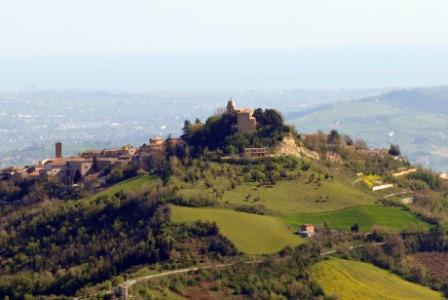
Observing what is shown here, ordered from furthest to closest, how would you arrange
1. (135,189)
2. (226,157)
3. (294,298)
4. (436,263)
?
(226,157) → (135,189) → (436,263) → (294,298)

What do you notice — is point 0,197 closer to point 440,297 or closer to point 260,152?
point 260,152

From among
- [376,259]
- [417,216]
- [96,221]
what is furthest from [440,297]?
[96,221]

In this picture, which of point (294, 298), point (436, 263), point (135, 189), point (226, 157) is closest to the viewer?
point (294, 298)

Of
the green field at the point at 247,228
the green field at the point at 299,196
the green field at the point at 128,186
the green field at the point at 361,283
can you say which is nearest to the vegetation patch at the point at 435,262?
the green field at the point at 361,283

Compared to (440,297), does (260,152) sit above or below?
above

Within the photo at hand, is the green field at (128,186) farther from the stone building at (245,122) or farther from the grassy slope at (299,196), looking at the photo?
the stone building at (245,122)

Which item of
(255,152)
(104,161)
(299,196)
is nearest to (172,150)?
(104,161)
